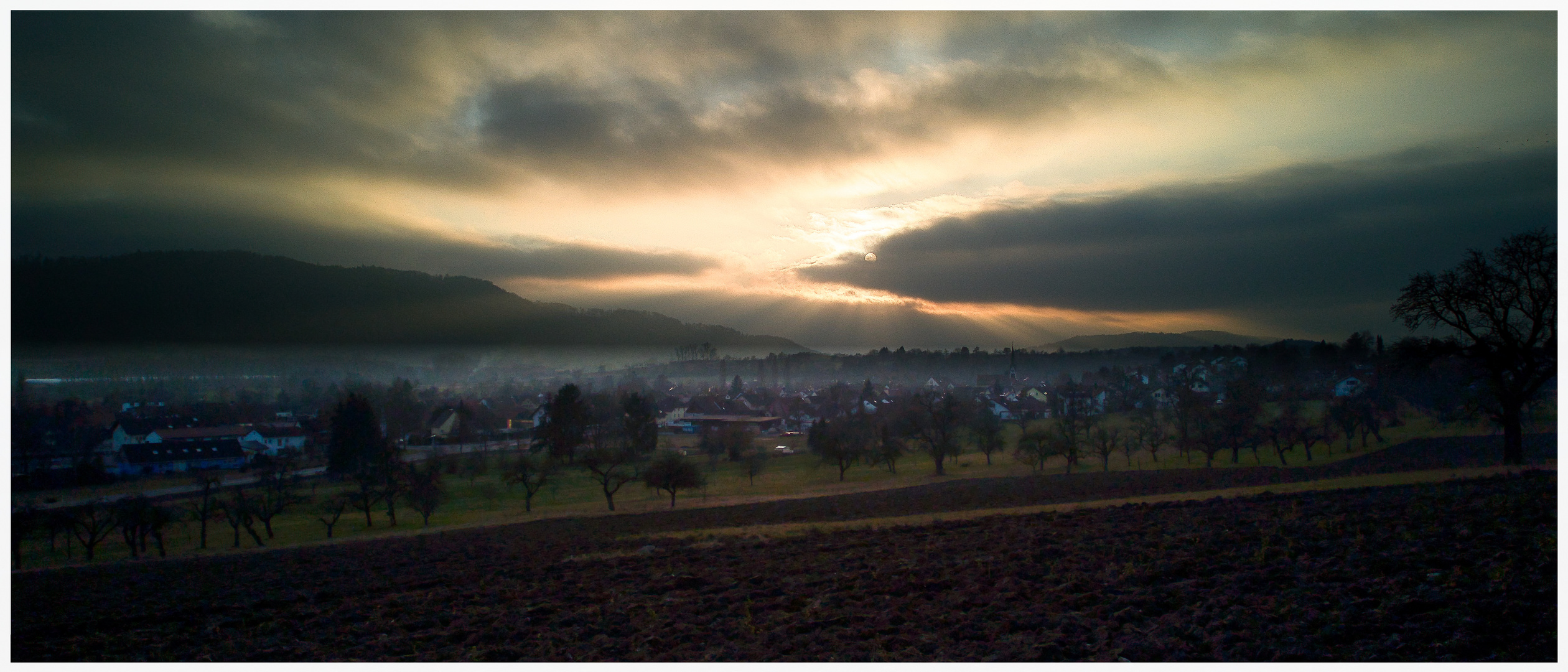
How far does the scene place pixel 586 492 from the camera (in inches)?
1013

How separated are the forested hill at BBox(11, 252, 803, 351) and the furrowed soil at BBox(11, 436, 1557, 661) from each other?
6928 millimetres

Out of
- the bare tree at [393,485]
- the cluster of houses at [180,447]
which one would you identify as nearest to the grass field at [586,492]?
the bare tree at [393,485]

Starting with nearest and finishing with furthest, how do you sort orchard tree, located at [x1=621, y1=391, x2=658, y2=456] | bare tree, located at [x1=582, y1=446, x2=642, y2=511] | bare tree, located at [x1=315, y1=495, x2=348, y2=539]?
Result: bare tree, located at [x1=315, y1=495, x2=348, y2=539]
bare tree, located at [x1=582, y1=446, x2=642, y2=511]
orchard tree, located at [x1=621, y1=391, x2=658, y2=456]

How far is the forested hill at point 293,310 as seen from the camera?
27781 mm

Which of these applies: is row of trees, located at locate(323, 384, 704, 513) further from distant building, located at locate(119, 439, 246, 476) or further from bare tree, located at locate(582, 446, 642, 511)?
distant building, located at locate(119, 439, 246, 476)

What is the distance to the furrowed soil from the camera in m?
4.97

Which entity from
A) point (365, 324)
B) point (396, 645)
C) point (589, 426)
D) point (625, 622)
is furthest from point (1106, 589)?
point (365, 324)

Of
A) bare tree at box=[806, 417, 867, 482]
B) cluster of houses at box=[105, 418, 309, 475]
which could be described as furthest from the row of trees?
bare tree at box=[806, 417, 867, 482]

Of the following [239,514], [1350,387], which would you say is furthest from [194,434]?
[1350,387]

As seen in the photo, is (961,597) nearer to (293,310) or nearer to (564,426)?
(564,426)

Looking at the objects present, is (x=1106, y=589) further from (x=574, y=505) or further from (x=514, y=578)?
(x=574, y=505)

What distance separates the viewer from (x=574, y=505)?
2255 cm

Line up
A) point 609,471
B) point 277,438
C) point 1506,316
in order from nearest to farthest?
point 1506,316
point 609,471
point 277,438

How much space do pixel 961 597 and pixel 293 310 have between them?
6135 centimetres
